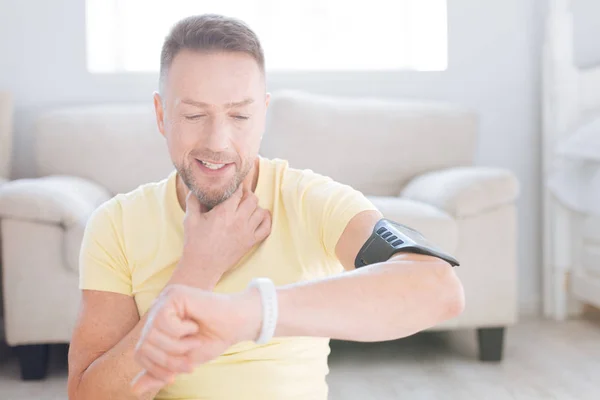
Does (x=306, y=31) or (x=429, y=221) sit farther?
(x=306, y=31)

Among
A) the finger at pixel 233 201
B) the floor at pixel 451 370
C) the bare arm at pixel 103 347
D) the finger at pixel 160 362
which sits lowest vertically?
A: the floor at pixel 451 370

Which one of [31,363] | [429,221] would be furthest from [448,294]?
[31,363]

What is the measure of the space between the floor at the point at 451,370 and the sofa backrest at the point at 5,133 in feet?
2.73

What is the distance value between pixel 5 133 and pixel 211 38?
2.61 m

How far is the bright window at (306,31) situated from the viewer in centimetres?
396

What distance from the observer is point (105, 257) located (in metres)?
1.28

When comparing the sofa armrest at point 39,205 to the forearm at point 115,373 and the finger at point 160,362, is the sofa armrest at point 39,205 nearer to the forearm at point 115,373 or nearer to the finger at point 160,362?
the forearm at point 115,373

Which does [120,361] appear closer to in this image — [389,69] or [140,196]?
[140,196]

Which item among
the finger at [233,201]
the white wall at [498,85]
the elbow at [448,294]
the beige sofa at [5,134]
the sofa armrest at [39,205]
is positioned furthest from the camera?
the white wall at [498,85]

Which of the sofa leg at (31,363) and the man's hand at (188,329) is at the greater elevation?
the man's hand at (188,329)

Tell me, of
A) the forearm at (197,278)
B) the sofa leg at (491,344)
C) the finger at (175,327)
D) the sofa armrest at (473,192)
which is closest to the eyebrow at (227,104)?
the forearm at (197,278)

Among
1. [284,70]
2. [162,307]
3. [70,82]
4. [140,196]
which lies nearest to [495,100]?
[284,70]

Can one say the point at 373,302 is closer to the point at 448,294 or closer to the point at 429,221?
the point at 448,294

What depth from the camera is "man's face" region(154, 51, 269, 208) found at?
1221 millimetres
